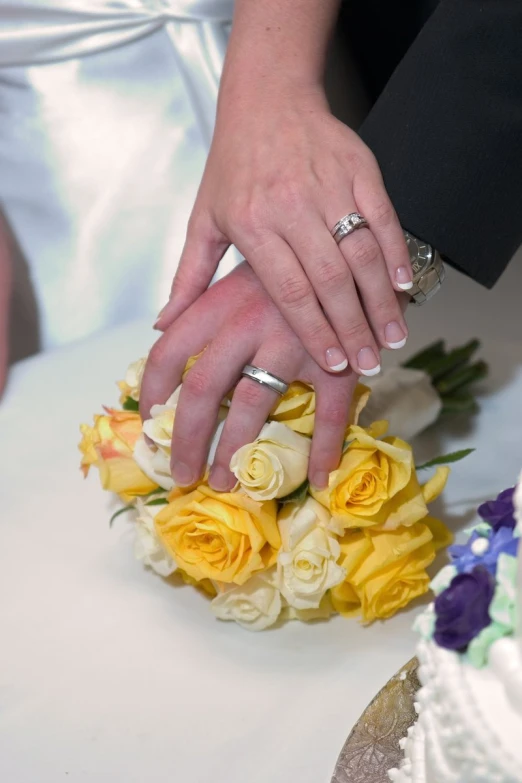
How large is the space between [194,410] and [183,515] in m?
0.09

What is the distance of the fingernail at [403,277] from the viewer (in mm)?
789

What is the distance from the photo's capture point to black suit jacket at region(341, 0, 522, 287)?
78 centimetres

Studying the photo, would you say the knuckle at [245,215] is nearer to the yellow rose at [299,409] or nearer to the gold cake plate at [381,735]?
the yellow rose at [299,409]

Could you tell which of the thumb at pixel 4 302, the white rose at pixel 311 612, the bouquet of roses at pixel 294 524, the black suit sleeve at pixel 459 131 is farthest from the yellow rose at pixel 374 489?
the thumb at pixel 4 302

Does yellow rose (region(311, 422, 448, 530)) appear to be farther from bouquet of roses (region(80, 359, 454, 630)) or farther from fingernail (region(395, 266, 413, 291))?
fingernail (region(395, 266, 413, 291))

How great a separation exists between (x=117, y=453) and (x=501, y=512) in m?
0.42

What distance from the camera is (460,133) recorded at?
0.79 m

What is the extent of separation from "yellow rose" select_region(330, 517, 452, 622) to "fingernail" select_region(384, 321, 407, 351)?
17cm

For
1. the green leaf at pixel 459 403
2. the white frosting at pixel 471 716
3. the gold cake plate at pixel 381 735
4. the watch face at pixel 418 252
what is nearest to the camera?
the white frosting at pixel 471 716

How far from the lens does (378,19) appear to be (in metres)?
1.23

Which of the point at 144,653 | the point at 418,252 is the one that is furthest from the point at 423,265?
the point at 144,653

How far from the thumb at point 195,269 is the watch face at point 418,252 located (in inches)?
8.1

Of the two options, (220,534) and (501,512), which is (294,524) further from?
(501,512)

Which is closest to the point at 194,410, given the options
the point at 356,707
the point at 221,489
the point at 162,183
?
the point at 221,489
